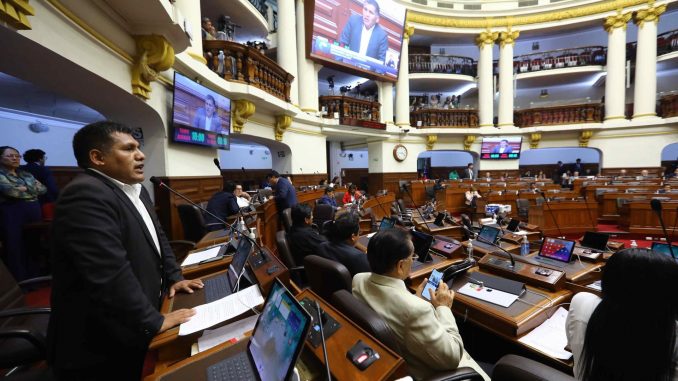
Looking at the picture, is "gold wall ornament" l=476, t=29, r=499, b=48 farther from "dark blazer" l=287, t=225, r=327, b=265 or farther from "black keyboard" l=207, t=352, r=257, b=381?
"black keyboard" l=207, t=352, r=257, b=381

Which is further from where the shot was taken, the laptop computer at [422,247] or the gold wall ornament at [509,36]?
the gold wall ornament at [509,36]

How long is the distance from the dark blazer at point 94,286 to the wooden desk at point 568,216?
23.0 ft

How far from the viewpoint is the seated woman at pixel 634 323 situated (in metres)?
0.91

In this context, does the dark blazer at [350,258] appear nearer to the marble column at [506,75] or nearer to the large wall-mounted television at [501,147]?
the large wall-mounted television at [501,147]

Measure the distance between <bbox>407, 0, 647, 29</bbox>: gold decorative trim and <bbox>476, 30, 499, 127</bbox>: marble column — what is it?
0.50 meters

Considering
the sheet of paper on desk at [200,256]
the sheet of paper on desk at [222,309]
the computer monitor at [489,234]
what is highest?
the sheet of paper on desk at [222,309]

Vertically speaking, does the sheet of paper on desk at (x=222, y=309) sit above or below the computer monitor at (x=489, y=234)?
above

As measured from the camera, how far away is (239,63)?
494 cm

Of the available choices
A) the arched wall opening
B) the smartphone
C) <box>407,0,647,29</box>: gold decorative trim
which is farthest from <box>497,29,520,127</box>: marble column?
the smartphone

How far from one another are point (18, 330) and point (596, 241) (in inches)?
157

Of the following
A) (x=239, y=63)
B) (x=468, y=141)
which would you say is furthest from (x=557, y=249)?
(x=468, y=141)

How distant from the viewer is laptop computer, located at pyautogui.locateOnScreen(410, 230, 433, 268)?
2383mm

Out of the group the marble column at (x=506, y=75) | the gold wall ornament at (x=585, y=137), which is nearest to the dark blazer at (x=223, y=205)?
the marble column at (x=506, y=75)

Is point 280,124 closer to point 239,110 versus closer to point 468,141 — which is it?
point 239,110
